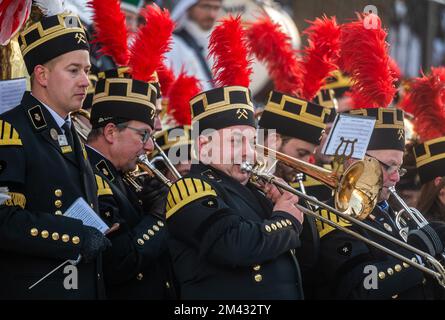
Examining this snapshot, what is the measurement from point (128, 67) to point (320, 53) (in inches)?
58.3

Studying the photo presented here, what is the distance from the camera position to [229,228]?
6.72 meters

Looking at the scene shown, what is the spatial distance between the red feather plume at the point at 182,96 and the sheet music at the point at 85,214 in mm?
2254

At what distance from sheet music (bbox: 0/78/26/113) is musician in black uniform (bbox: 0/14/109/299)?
24 centimetres

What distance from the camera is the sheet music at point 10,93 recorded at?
7.29 metres

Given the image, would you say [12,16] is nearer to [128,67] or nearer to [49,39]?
[49,39]

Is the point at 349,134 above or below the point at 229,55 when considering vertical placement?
below

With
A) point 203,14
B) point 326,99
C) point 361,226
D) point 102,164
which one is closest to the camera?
point 361,226

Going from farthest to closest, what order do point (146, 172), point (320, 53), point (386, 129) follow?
point (320, 53) < point (386, 129) < point (146, 172)

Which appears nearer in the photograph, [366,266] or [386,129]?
[366,266]

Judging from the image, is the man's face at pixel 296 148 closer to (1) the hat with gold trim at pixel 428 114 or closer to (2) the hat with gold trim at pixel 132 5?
(1) the hat with gold trim at pixel 428 114

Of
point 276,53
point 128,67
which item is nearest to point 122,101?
point 128,67

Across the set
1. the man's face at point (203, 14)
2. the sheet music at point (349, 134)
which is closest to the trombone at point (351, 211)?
the sheet music at point (349, 134)

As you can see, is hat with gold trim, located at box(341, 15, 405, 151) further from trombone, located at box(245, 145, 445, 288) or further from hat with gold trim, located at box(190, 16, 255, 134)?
hat with gold trim, located at box(190, 16, 255, 134)

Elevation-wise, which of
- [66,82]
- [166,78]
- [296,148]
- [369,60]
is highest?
[66,82]
